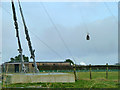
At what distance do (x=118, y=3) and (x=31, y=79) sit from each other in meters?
6.15

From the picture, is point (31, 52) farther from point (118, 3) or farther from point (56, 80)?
point (118, 3)

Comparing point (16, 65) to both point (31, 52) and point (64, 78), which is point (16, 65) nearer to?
point (31, 52)

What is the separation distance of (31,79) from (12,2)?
5312mm

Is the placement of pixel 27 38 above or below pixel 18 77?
above

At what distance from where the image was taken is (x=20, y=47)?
14898mm

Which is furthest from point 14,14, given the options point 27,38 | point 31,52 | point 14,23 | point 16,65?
point 16,65

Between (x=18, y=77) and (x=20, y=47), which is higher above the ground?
(x=20, y=47)

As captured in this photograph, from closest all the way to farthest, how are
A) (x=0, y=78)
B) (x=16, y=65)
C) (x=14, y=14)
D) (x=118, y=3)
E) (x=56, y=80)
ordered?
1. (x=118, y=3)
2. (x=0, y=78)
3. (x=56, y=80)
4. (x=14, y=14)
5. (x=16, y=65)

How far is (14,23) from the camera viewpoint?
14.5 metres

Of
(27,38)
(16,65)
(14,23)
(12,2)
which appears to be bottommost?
(16,65)

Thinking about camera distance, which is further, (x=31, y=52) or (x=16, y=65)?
(x=16, y=65)

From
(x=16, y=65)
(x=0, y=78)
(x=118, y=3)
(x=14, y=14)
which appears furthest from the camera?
(x=16, y=65)

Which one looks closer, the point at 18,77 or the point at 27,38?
the point at 18,77

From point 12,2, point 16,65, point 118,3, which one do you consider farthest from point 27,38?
point 16,65
